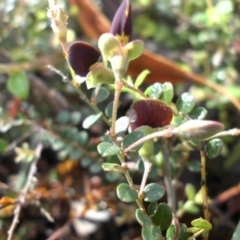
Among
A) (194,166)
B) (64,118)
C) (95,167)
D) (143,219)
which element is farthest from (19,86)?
(143,219)

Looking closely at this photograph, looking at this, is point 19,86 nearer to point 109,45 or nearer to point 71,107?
point 71,107

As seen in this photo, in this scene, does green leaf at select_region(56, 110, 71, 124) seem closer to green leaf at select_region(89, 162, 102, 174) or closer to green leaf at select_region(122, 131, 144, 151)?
green leaf at select_region(89, 162, 102, 174)

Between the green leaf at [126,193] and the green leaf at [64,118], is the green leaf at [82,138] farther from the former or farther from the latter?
the green leaf at [126,193]

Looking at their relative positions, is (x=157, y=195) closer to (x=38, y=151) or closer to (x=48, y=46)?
(x=38, y=151)

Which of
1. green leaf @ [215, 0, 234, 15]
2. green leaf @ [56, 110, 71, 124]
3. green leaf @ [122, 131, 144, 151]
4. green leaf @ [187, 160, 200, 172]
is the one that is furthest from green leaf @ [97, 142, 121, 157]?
green leaf @ [215, 0, 234, 15]

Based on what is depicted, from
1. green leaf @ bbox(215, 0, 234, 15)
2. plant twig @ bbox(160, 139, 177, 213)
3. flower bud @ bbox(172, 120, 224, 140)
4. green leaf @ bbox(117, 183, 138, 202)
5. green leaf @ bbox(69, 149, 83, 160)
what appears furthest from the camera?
green leaf @ bbox(215, 0, 234, 15)

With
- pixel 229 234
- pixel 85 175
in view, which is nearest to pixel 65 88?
pixel 85 175
